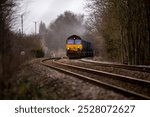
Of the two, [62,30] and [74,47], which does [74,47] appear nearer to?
[74,47]

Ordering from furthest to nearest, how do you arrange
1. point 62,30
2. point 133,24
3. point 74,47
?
point 62,30, point 74,47, point 133,24

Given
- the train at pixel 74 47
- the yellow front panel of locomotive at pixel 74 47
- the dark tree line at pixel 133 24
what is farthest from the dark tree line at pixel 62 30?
the dark tree line at pixel 133 24

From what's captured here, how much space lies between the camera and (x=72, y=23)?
360 feet

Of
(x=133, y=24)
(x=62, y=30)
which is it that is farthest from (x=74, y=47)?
(x=62, y=30)

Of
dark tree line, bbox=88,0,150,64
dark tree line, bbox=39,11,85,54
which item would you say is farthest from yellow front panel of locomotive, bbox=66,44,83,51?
dark tree line, bbox=39,11,85,54

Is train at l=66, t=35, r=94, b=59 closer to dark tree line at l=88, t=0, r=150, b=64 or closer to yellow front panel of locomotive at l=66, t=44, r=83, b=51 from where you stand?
yellow front panel of locomotive at l=66, t=44, r=83, b=51

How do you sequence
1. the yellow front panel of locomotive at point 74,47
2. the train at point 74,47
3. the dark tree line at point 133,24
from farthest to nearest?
1. the yellow front panel of locomotive at point 74,47
2. the train at point 74,47
3. the dark tree line at point 133,24

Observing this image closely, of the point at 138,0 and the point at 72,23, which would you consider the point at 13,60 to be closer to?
the point at 138,0

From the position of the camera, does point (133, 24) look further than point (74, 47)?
No

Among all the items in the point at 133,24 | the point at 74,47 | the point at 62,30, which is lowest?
the point at 74,47

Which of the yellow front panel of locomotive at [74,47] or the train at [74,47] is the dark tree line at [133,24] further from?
the train at [74,47]

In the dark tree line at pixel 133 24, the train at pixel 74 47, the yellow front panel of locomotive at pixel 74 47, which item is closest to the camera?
the dark tree line at pixel 133 24

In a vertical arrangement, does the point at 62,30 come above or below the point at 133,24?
above

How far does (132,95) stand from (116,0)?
17.4m
